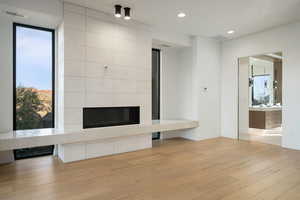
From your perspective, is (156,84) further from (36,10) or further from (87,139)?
(36,10)

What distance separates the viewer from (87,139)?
12.6ft

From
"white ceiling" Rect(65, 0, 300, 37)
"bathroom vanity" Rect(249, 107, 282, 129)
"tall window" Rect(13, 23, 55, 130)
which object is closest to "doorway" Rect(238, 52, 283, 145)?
"bathroom vanity" Rect(249, 107, 282, 129)

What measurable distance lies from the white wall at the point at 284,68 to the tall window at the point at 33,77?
16.1 feet

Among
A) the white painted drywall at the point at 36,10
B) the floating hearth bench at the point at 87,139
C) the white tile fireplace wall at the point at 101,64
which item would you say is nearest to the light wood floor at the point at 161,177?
the floating hearth bench at the point at 87,139

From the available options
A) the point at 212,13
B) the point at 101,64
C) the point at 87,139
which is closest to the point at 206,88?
the point at 212,13

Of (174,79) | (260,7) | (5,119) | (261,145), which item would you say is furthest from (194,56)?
(5,119)

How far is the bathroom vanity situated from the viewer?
666cm

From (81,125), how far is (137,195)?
204 centimetres

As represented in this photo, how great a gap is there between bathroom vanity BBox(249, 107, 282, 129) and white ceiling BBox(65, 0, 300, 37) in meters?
2.80

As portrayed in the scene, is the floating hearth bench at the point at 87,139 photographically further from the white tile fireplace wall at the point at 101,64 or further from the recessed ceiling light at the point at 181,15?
the recessed ceiling light at the point at 181,15

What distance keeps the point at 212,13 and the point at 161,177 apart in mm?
3399

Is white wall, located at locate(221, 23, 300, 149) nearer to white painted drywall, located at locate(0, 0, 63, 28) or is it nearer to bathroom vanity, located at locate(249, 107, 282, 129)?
bathroom vanity, located at locate(249, 107, 282, 129)

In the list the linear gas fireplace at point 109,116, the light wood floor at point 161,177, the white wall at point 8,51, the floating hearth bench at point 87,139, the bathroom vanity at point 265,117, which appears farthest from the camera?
the bathroom vanity at point 265,117

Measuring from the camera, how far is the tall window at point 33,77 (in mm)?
4059
